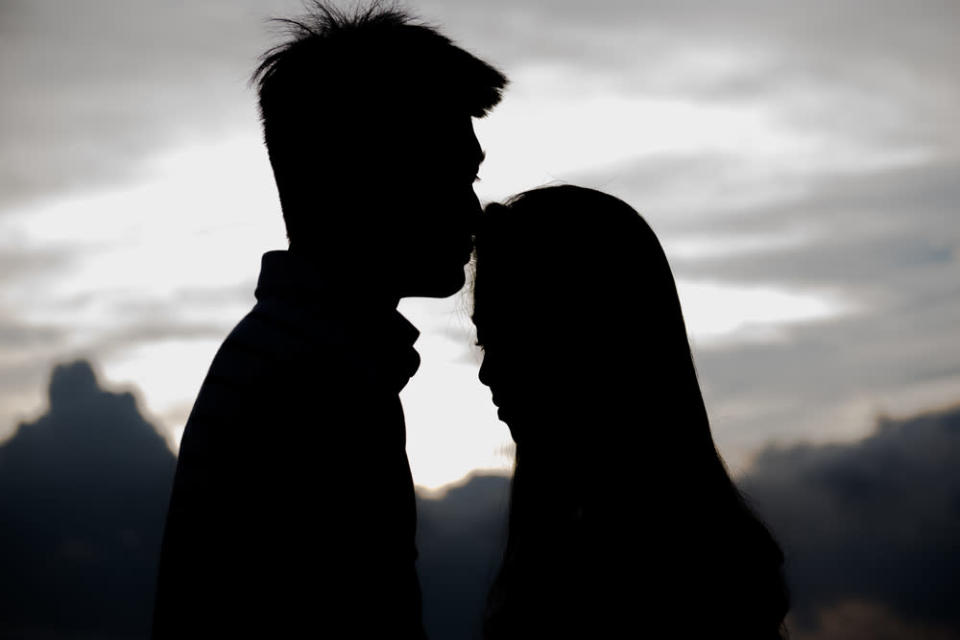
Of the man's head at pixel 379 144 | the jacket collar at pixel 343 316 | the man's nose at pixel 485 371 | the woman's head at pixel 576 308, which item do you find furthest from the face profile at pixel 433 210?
the man's nose at pixel 485 371

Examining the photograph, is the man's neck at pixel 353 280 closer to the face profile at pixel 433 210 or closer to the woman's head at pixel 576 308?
the face profile at pixel 433 210

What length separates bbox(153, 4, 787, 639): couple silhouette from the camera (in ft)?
11.9

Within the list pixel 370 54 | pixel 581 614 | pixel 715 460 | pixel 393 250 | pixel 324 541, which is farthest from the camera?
pixel 370 54

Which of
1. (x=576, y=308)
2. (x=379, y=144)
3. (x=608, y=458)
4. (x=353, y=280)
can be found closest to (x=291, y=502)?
(x=353, y=280)

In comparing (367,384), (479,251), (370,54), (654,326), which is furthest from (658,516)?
(370,54)

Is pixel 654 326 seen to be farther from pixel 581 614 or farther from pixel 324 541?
pixel 324 541

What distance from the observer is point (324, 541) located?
11.7 ft

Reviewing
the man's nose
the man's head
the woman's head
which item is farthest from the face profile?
the man's nose

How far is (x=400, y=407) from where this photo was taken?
12.8ft

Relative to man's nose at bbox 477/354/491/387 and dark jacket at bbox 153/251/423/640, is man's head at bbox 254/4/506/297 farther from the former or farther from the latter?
dark jacket at bbox 153/251/423/640

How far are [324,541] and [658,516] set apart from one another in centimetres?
139

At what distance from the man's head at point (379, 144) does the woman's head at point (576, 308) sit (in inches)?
11.8

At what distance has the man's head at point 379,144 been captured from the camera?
14.6 feet

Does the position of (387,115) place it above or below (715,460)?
above
